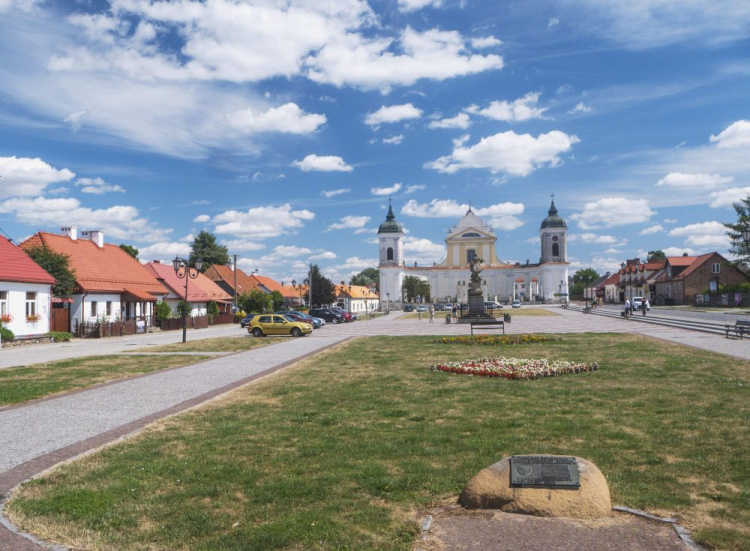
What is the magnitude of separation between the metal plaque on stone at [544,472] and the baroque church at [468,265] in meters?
123

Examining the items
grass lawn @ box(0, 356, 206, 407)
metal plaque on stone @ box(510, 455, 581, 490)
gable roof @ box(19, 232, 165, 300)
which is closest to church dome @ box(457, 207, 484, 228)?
gable roof @ box(19, 232, 165, 300)

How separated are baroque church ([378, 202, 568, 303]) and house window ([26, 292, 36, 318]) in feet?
326

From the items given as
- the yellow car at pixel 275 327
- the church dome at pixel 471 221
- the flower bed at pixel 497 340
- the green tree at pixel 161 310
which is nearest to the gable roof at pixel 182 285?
the green tree at pixel 161 310

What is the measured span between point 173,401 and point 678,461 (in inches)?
350

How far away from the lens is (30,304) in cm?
3147

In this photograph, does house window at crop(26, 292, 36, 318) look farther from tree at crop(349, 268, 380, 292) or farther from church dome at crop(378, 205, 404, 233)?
tree at crop(349, 268, 380, 292)

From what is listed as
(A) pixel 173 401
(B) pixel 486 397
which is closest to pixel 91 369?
(A) pixel 173 401

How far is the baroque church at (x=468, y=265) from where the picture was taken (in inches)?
5148

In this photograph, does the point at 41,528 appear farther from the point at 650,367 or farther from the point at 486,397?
the point at 650,367

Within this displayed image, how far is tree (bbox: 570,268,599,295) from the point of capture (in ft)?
546

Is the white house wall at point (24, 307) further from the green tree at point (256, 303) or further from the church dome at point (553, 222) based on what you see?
the church dome at point (553, 222)

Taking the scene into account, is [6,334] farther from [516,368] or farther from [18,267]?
[516,368]

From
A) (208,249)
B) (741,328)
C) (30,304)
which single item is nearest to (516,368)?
(741,328)

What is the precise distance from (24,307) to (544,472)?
104ft
